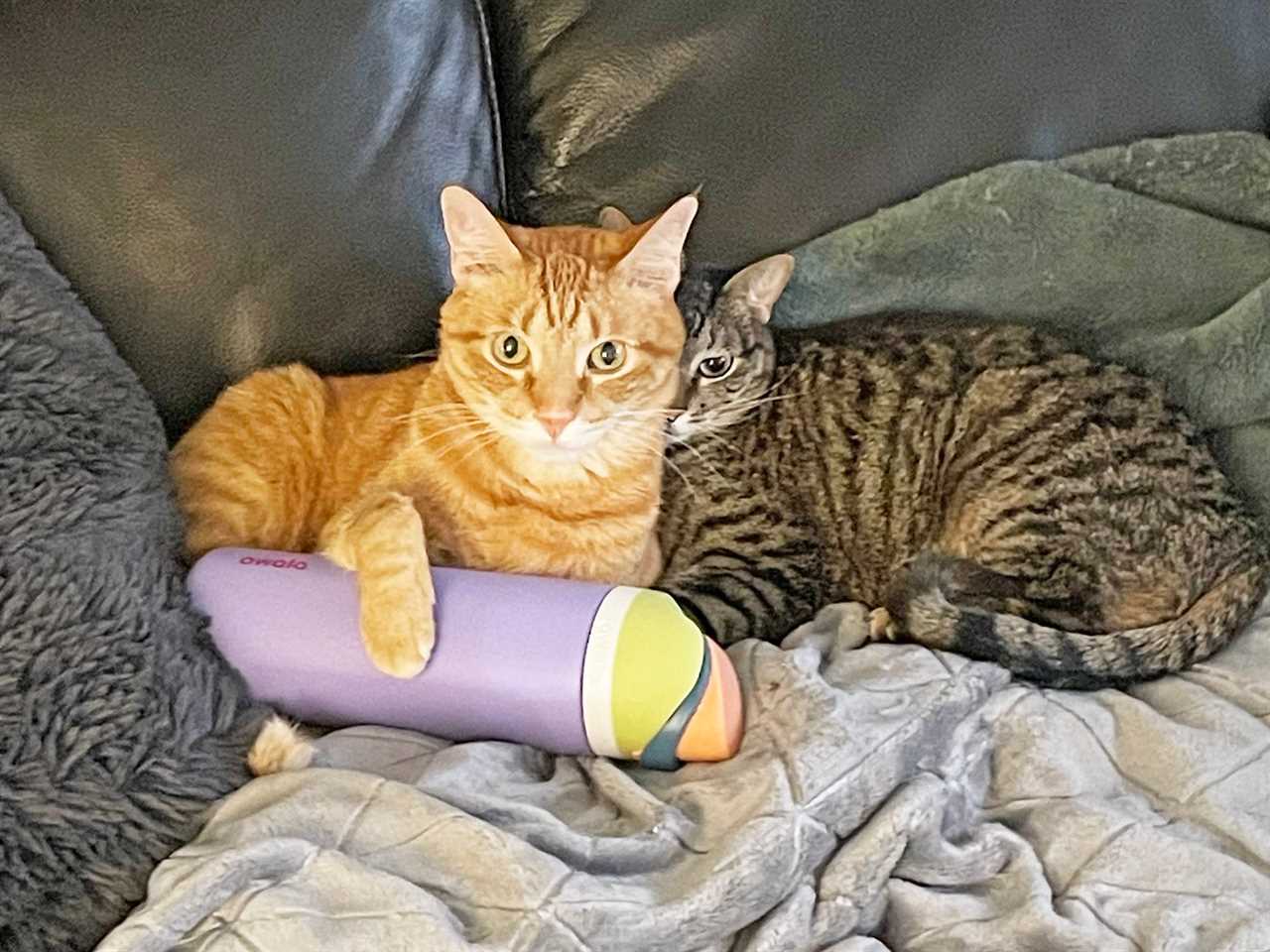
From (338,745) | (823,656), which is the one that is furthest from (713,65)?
(338,745)

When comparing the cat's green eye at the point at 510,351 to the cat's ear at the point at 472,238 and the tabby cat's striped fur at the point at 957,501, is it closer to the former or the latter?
the cat's ear at the point at 472,238

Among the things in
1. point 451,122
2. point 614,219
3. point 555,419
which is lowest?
point 555,419

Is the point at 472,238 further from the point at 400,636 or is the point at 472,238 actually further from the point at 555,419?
the point at 400,636

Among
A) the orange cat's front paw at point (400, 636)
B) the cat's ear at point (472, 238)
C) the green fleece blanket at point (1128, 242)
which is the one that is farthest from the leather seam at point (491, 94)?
the orange cat's front paw at point (400, 636)

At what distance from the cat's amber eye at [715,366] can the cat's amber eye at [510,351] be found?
30 centimetres

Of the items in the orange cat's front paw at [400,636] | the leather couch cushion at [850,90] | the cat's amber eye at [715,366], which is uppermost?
the leather couch cushion at [850,90]

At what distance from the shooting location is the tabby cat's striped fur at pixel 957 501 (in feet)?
4.51

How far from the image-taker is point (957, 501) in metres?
1.54

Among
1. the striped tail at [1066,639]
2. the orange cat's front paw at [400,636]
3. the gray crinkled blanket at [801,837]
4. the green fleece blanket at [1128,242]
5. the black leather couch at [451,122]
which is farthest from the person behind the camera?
the green fleece blanket at [1128,242]

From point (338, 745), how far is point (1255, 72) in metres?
1.27

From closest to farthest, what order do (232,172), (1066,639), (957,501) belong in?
(1066,639) → (232,172) → (957,501)

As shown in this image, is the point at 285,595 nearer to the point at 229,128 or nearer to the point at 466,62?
the point at 229,128

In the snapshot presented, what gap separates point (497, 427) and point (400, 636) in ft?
0.96

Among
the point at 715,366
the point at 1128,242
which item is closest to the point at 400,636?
the point at 715,366
